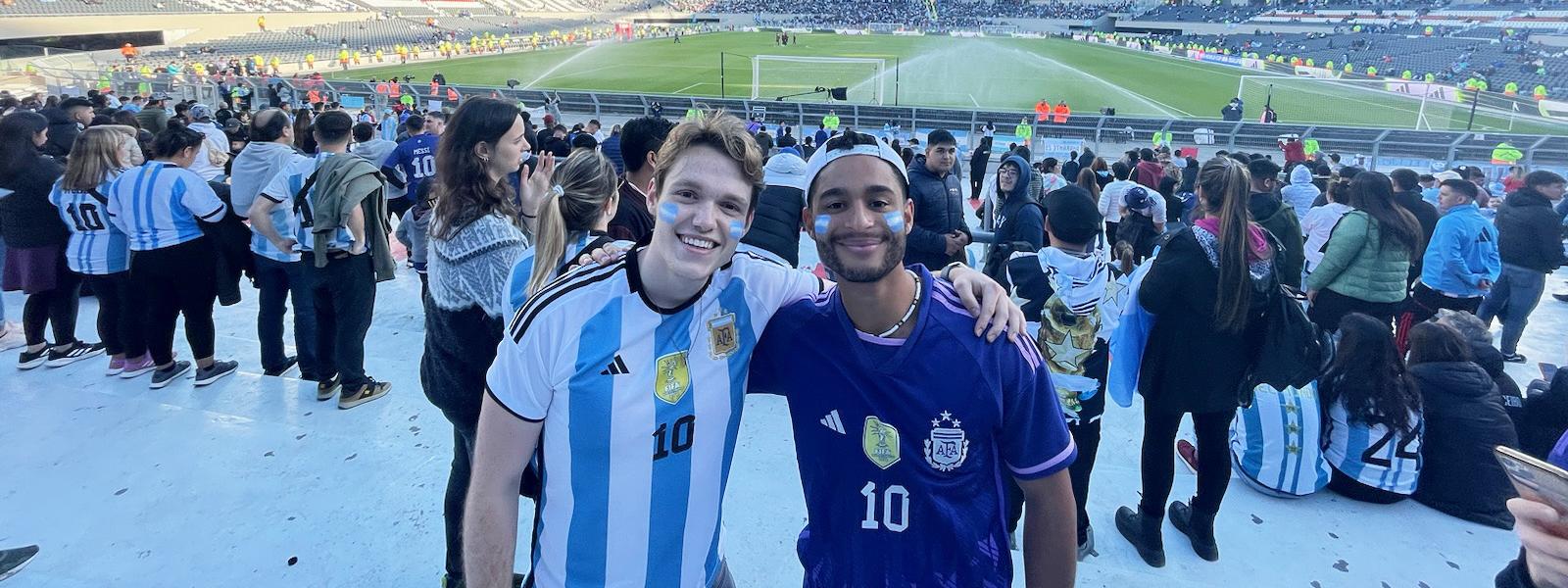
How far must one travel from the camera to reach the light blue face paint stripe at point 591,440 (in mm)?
1764

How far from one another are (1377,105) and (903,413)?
33.9 meters

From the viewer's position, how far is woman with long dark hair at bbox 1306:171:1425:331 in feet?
16.4

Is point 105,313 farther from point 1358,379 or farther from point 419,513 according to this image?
point 1358,379

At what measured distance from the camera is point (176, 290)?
5.05m

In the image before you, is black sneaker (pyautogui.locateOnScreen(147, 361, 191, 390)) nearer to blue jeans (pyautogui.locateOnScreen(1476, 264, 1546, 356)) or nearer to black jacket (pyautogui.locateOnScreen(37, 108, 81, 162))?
black jacket (pyautogui.locateOnScreen(37, 108, 81, 162))

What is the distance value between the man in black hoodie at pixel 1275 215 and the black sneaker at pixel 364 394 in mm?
6104

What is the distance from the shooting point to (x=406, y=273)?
7.92 metres

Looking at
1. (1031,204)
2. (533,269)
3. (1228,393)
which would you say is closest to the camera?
(533,269)

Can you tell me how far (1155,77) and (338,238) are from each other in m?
41.3

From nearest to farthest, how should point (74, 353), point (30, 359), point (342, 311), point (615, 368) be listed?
point (615, 368)
point (342, 311)
point (30, 359)
point (74, 353)

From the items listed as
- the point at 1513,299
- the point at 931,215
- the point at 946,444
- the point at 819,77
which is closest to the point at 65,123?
the point at 931,215

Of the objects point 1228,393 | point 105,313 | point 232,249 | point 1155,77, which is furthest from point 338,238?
point 1155,77

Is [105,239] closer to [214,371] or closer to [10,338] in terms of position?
[214,371]

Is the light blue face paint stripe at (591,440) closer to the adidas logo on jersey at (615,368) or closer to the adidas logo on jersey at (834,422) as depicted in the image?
the adidas logo on jersey at (615,368)
